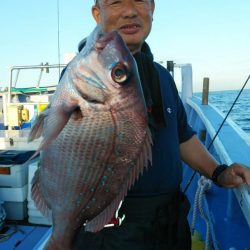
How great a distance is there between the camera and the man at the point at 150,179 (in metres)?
1.80

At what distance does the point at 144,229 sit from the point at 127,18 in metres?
1.18

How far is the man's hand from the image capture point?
1977 mm

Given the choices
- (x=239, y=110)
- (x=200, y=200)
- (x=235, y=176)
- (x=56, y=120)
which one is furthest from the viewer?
(x=239, y=110)

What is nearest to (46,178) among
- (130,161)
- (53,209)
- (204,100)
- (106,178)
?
(53,209)

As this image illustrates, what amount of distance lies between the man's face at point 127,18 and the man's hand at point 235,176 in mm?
951

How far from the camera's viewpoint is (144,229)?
6.01ft

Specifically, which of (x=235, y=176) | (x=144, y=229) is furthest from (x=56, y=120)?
(x=235, y=176)

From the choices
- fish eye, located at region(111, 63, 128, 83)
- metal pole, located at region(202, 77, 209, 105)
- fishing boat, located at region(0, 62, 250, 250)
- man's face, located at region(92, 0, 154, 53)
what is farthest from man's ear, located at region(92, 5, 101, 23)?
metal pole, located at region(202, 77, 209, 105)

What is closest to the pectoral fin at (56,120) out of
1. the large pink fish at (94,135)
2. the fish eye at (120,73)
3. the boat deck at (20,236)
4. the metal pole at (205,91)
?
the large pink fish at (94,135)

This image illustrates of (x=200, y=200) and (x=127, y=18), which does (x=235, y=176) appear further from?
(x=127, y=18)

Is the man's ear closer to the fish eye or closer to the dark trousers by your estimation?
the fish eye

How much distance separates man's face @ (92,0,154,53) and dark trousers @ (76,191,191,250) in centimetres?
91

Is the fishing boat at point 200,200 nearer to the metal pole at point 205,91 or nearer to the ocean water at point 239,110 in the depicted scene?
the metal pole at point 205,91

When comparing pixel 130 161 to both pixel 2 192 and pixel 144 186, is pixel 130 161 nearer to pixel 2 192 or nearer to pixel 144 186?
pixel 144 186
